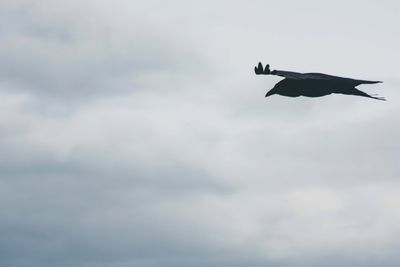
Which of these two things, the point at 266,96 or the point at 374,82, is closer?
the point at 374,82

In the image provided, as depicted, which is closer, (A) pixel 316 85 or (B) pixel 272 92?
(A) pixel 316 85

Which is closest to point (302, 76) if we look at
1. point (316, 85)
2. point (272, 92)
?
point (316, 85)

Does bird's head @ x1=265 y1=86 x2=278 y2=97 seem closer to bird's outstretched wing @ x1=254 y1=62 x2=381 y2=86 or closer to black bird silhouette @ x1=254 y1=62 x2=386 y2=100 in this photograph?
black bird silhouette @ x1=254 y1=62 x2=386 y2=100

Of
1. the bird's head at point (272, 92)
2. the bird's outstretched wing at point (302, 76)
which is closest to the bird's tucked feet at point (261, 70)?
the bird's outstretched wing at point (302, 76)

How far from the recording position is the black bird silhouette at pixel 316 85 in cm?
3759

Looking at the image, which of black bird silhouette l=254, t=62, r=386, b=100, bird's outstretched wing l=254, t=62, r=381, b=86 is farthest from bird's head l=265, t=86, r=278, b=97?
bird's outstretched wing l=254, t=62, r=381, b=86

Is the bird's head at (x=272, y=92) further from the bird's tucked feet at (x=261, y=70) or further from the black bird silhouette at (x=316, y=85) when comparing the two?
the bird's tucked feet at (x=261, y=70)

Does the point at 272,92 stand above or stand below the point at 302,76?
above

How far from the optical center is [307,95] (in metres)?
38.7

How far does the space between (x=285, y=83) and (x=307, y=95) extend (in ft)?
4.41

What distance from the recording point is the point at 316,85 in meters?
38.1

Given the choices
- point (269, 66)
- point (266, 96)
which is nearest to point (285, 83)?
point (266, 96)

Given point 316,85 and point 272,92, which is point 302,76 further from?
point 272,92

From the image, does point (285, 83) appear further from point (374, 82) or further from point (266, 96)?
point (374, 82)
